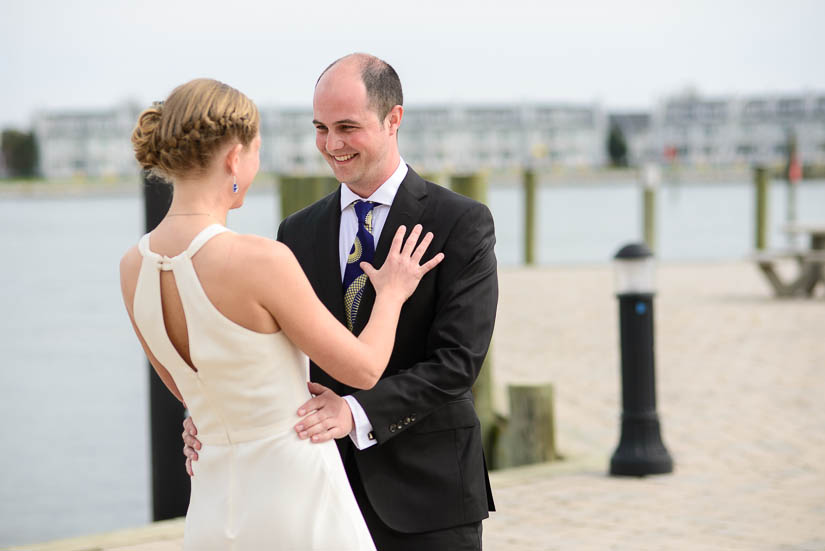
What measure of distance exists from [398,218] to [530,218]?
20232 mm

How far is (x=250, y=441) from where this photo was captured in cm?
223

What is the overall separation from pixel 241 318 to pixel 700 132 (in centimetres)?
17756

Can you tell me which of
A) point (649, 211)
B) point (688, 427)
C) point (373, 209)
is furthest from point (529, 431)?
point (649, 211)

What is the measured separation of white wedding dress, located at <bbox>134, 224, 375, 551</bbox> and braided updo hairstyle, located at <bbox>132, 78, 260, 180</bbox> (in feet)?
0.47

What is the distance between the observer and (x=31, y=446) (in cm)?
1169

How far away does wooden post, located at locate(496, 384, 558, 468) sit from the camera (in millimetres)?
6387

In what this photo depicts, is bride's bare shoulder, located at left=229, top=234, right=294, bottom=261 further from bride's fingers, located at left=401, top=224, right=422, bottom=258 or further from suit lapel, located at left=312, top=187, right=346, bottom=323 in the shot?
suit lapel, located at left=312, top=187, right=346, bottom=323

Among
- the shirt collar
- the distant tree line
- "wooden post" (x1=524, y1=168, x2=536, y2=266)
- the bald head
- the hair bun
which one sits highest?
the distant tree line

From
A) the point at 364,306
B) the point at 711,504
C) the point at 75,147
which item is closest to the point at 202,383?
the point at 364,306

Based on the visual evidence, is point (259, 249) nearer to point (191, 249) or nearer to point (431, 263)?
point (191, 249)

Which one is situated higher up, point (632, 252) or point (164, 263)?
point (164, 263)

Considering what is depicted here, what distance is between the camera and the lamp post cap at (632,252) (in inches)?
243

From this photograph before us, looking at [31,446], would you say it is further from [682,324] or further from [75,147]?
[75,147]

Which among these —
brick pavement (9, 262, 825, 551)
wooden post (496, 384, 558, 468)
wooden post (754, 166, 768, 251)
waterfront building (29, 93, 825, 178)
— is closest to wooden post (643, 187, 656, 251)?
wooden post (754, 166, 768, 251)
